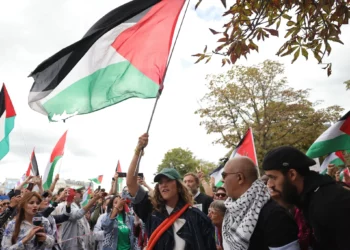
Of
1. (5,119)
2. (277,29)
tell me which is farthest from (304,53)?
(5,119)

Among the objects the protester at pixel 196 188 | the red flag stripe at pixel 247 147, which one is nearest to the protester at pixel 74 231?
the protester at pixel 196 188

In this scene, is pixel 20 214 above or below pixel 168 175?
below

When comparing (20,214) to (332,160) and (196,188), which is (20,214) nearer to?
(196,188)

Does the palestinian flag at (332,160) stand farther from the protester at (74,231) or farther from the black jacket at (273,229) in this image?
the black jacket at (273,229)

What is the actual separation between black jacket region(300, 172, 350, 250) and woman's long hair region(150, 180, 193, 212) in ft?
4.86

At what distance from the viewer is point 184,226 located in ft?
11.2

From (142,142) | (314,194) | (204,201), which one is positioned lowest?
(204,201)

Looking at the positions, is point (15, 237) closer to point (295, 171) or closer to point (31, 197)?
point (31, 197)

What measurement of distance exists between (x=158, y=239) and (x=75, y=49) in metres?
2.13

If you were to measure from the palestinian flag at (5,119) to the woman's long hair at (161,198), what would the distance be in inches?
197

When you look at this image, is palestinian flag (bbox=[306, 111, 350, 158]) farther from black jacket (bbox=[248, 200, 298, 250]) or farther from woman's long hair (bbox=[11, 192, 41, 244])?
woman's long hair (bbox=[11, 192, 41, 244])

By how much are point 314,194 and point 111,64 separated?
2.60m

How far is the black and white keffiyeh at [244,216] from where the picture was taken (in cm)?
246

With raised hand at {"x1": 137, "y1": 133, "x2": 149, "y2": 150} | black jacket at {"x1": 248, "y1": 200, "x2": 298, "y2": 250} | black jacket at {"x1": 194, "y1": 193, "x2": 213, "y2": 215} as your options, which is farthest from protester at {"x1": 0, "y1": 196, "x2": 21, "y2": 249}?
black jacket at {"x1": 248, "y1": 200, "x2": 298, "y2": 250}
